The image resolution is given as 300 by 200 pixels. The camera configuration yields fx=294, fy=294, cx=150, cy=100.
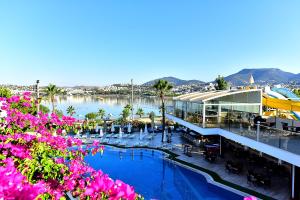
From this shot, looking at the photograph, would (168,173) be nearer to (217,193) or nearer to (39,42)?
(217,193)

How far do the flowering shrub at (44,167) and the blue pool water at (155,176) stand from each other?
9989 mm

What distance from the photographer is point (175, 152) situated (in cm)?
2494

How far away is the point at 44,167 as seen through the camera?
408 centimetres

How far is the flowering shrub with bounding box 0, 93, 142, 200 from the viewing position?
74.2 inches

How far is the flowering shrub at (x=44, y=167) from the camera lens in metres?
1.88

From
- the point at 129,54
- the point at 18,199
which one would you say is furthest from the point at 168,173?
the point at 129,54

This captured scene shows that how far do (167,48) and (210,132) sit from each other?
184 feet

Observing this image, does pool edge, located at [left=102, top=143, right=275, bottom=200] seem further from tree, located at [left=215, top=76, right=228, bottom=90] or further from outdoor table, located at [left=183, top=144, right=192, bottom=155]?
tree, located at [left=215, top=76, right=228, bottom=90]

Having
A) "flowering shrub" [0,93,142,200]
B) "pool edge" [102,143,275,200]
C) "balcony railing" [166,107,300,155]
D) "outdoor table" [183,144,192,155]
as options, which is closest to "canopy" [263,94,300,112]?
"balcony railing" [166,107,300,155]

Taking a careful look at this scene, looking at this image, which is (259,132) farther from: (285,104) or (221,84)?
(221,84)

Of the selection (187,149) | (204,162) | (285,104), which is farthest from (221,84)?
(285,104)

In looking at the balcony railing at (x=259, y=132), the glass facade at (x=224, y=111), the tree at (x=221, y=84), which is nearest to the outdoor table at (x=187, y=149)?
the glass facade at (x=224, y=111)

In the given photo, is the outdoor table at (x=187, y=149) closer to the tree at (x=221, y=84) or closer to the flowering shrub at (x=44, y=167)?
the flowering shrub at (x=44, y=167)

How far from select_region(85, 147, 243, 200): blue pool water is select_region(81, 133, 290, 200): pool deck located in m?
1.24
